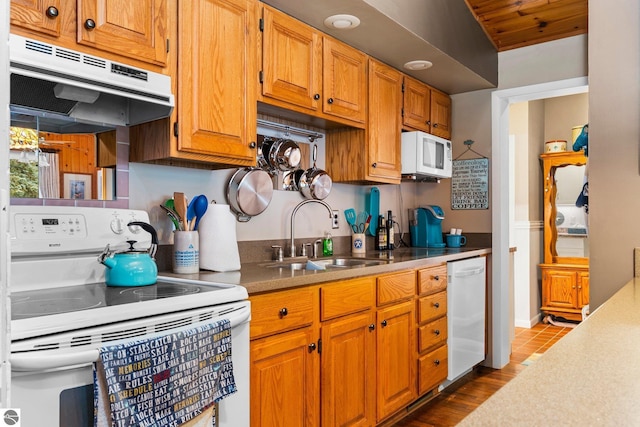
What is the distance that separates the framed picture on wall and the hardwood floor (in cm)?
196

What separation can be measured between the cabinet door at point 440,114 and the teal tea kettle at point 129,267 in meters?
2.49

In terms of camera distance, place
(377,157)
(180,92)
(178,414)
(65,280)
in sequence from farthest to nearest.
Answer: (377,157) → (180,92) → (65,280) → (178,414)

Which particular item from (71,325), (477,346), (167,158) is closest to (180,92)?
(167,158)

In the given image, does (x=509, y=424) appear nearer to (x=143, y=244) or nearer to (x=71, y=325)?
(x=71, y=325)

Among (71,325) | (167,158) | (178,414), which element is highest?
(167,158)

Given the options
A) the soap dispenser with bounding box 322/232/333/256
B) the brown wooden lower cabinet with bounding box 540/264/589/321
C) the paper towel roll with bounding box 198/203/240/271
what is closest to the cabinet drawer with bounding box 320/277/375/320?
the paper towel roll with bounding box 198/203/240/271

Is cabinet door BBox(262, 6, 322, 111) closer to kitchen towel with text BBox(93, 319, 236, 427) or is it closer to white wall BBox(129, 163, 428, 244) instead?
white wall BBox(129, 163, 428, 244)

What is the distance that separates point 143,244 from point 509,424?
165 cm

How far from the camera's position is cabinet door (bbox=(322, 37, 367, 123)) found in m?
2.55

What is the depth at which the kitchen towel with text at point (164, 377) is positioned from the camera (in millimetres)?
1166

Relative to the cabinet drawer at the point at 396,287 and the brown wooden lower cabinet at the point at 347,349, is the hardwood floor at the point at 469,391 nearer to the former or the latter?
the brown wooden lower cabinet at the point at 347,349

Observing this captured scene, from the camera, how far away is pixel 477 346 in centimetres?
343

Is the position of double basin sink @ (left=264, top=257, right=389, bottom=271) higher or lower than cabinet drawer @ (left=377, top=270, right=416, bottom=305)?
higher

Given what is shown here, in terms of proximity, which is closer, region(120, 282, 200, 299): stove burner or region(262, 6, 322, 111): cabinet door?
region(120, 282, 200, 299): stove burner
